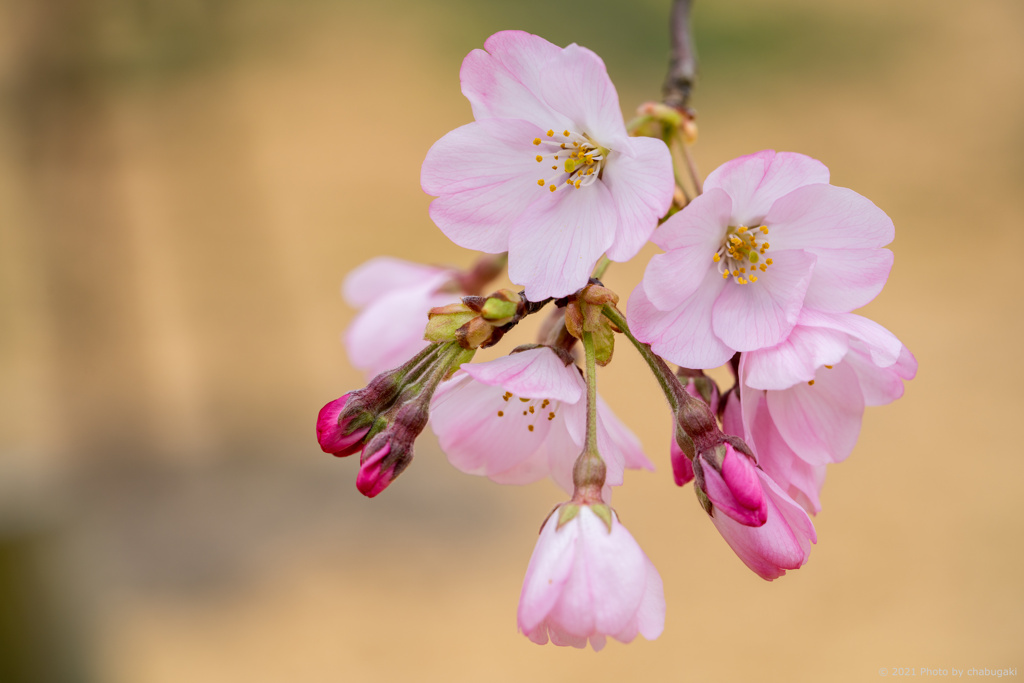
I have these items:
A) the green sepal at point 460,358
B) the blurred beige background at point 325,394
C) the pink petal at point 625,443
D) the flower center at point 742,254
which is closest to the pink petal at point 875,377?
the flower center at point 742,254

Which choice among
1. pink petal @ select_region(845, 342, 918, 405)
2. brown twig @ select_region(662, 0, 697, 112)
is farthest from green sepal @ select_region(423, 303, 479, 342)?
brown twig @ select_region(662, 0, 697, 112)

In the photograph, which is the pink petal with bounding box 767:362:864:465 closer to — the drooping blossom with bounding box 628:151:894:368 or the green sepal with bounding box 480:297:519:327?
the drooping blossom with bounding box 628:151:894:368

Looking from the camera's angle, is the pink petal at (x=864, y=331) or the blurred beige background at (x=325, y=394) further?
the blurred beige background at (x=325, y=394)

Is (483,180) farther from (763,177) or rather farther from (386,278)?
(386,278)

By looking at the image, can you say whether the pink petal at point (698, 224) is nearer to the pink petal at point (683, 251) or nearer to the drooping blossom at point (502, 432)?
the pink petal at point (683, 251)

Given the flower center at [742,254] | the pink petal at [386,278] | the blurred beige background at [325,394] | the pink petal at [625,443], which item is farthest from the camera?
the blurred beige background at [325,394]

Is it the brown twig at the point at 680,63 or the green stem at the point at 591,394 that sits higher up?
the brown twig at the point at 680,63
